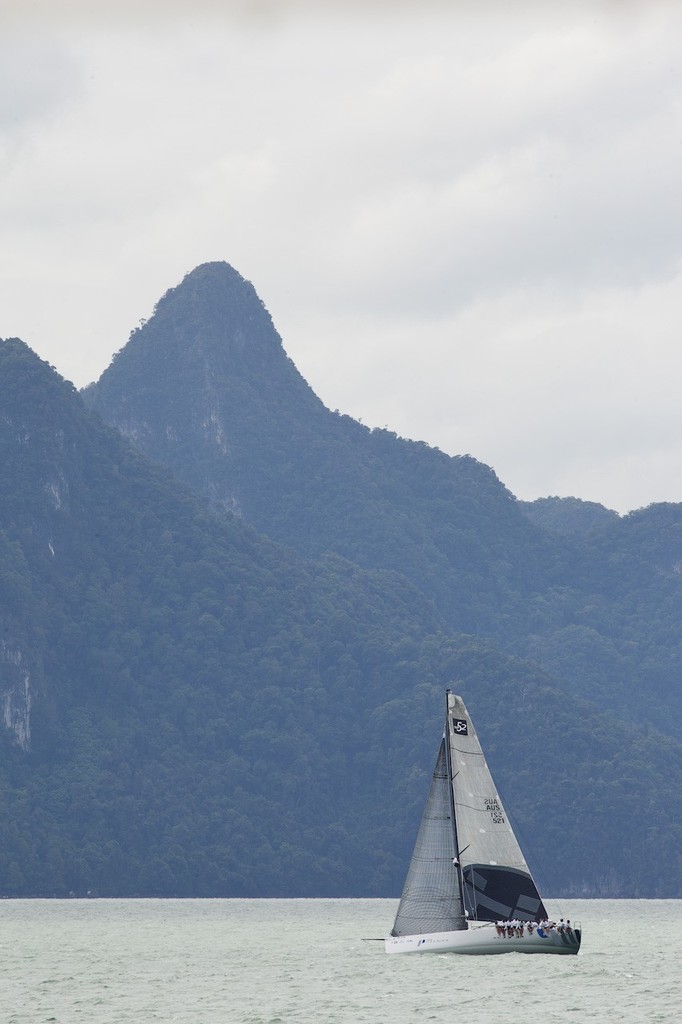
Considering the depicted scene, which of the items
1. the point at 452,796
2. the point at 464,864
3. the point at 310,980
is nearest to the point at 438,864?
the point at 464,864

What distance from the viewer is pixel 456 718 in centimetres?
7719

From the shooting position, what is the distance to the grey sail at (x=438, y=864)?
253 feet

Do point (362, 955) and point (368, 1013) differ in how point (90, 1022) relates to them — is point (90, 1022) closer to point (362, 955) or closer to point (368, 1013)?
point (368, 1013)

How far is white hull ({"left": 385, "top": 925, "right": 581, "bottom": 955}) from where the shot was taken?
78.6 meters

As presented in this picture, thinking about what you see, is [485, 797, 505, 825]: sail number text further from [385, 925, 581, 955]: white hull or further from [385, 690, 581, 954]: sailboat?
[385, 925, 581, 955]: white hull

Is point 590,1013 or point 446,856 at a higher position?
point 446,856

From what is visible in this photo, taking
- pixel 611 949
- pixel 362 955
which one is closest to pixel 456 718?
pixel 362 955

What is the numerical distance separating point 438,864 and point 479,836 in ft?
6.70

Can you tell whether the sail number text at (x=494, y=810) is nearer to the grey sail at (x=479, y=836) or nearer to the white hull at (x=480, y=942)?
the grey sail at (x=479, y=836)

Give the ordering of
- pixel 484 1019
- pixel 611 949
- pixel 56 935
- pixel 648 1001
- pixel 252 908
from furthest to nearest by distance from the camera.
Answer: pixel 252 908, pixel 56 935, pixel 611 949, pixel 648 1001, pixel 484 1019

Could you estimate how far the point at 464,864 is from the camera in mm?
76938

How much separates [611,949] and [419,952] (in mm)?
29488

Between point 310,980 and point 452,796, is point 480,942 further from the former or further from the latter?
point 310,980

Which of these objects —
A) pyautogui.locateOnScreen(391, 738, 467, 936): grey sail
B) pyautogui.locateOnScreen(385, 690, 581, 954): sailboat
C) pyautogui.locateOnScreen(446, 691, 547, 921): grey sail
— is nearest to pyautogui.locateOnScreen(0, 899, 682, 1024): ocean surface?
pyautogui.locateOnScreen(385, 690, 581, 954): sailboat
